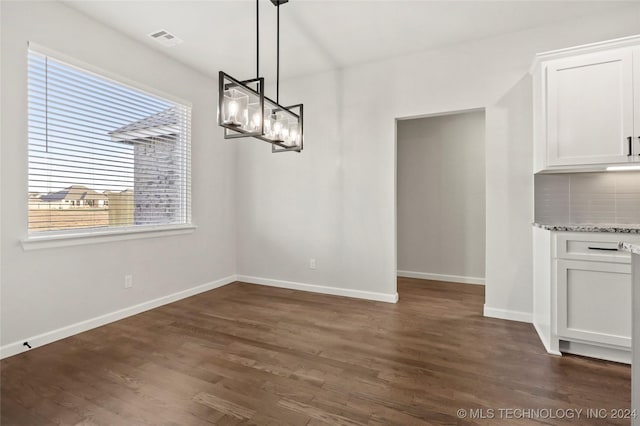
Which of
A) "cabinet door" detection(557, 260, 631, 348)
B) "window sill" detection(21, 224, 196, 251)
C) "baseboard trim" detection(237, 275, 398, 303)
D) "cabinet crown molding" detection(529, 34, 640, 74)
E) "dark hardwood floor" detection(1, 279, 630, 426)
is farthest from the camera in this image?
"baseboard trim" detection(237, 275, 398, 303)

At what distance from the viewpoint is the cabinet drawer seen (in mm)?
2213

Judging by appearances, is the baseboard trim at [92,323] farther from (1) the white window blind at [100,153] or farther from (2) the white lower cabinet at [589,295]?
(2) the white lower cabinet at [589,295]

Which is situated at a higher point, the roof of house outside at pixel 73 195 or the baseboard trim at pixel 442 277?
the roof of house outside at pixel 73 195

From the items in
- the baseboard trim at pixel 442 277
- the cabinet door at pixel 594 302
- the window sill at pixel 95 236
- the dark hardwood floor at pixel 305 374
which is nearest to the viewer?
the dark hardwood floor at pixel 305 374

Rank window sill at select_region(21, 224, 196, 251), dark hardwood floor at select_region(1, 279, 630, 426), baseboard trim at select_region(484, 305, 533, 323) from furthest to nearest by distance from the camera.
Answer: baseboard trim at select_region(484, 305, 533, 323) < window sill at select_region(21, 224, 196, 251) < dark hardwood floor at select_region(1, 279, 630, 426)

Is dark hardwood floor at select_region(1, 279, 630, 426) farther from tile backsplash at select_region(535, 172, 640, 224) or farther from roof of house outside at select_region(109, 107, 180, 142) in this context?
roof of house outside at select_region(109, 107, 180, 142)

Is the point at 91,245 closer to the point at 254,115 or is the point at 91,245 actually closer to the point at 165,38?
the point at 254,115

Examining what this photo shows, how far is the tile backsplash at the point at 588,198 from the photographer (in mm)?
2730

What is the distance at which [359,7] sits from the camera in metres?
2.76

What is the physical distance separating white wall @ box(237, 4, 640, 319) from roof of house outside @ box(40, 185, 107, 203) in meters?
1.97

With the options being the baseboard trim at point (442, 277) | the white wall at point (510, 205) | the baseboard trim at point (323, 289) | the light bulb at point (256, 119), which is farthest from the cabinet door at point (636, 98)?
the light bulb at point (256, 119)

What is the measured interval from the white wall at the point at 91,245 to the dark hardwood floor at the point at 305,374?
0.31 meters

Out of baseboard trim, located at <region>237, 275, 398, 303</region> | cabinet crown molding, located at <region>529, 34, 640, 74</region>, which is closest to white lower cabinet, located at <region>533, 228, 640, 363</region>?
cabinet crown molding, located at <region>529, 34, 640, 74</region>

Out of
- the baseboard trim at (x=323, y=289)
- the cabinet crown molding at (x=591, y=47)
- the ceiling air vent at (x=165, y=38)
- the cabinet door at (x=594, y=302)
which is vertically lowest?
the baseboard trim at (x=323, y=289)
